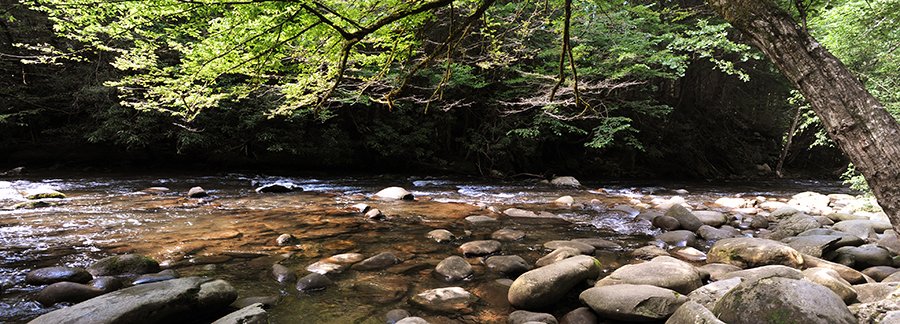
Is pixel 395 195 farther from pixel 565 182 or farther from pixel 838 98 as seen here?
pixel 838 98

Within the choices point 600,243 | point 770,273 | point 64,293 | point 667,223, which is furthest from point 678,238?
point 64,293

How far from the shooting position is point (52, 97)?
13.3 metres

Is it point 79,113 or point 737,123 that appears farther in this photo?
point 737,123

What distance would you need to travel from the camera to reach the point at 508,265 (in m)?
4.63

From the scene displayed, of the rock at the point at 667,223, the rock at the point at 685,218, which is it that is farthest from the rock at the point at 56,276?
the rock at the point at 685,218

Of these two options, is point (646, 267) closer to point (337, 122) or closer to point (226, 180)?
point (226, 180)

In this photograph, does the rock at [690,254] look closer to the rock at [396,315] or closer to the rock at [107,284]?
the rock at [396,315]

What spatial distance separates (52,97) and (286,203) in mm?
10579

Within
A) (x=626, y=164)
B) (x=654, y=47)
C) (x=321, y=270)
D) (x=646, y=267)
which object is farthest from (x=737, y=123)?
(x=321, y=270)

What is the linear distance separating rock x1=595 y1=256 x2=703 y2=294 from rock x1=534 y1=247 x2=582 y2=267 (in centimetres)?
84

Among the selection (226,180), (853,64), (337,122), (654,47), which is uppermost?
(654,47)

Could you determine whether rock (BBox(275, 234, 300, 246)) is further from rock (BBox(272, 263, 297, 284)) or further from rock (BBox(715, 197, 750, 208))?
rock (BBox(715, 197, 750, 208))

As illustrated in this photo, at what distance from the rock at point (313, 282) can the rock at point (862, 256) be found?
18.9ft

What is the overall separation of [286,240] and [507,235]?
2987 millimetres
